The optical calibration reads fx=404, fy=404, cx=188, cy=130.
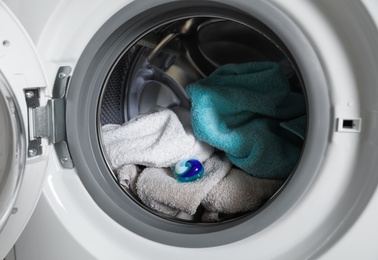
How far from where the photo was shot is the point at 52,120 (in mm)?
712

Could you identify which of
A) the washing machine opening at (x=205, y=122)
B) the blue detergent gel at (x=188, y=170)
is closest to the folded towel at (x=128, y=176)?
the washing machine opening at (x=205, y=122)

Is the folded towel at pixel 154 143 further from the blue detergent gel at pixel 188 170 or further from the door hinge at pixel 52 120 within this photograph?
the door hinge at pixel 52 120

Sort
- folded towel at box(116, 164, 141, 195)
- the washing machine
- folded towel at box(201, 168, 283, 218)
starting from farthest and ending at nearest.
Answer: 1. folded towel at box(116, 164, 141, 195)
2. folded towel at box(201, 168, 283, 218)
3. the washing machine

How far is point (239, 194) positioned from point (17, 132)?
421mm

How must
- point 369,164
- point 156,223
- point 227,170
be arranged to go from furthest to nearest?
1. point 227,170
2. point 156,223
3. point 369,164

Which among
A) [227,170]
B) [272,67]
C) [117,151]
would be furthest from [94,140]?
[272,67]

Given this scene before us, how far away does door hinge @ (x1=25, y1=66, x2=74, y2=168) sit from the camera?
0.67 metres

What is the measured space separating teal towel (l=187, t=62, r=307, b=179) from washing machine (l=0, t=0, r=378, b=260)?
4.9 inches

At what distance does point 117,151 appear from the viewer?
3.06 feet

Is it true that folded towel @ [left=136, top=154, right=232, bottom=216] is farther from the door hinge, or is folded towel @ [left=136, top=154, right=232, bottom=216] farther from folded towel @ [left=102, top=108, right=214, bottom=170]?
the door hinge

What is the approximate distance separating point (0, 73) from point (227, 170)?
1.59 feet

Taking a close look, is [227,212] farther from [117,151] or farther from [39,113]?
[39,113]

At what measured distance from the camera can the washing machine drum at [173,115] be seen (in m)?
0.64

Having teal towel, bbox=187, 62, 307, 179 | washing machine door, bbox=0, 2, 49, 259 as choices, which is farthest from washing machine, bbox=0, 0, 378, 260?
teal towel, bbox=187, 62, 307, 179
